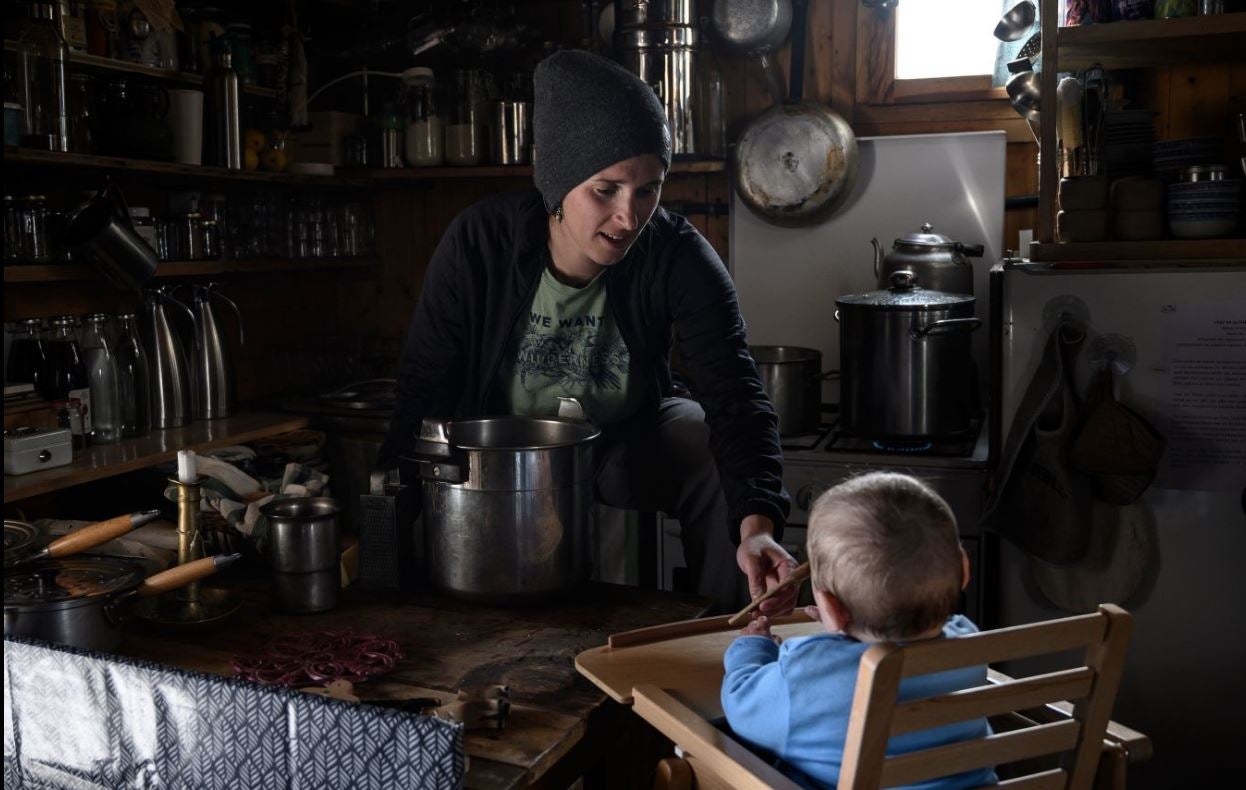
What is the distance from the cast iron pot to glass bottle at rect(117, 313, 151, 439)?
4.43 ft

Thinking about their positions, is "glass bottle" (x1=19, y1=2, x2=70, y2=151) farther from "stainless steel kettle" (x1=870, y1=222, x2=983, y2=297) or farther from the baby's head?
the baby's head

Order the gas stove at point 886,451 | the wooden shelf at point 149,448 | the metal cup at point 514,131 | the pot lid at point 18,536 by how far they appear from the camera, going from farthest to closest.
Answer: the metal cup at point 514,131, the gas stove at point 886,451, the wooden shelf at point 149,448, the pot lid at point 18,536

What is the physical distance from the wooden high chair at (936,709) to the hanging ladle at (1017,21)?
1.83 m

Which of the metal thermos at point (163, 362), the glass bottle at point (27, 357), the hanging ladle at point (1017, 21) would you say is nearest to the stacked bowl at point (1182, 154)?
the hanging ladle at point (1017, 21)

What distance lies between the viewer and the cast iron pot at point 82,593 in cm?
140

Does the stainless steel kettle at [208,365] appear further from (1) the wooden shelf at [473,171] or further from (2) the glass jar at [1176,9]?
(2) the glass jar at [1176,9]

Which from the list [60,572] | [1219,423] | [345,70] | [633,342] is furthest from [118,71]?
[1219,423]

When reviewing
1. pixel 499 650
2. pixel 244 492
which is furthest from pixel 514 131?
pixel 499 650

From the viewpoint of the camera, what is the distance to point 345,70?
3.75 m

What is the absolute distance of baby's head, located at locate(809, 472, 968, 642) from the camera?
45.3 inches

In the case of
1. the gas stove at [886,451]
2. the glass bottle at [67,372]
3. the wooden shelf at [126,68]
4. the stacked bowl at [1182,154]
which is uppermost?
the wooden shelf at [126,68]

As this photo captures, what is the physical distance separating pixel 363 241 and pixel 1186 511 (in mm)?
2593

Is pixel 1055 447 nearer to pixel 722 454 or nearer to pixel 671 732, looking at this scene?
pixel 722 454

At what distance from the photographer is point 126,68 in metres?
2.82
